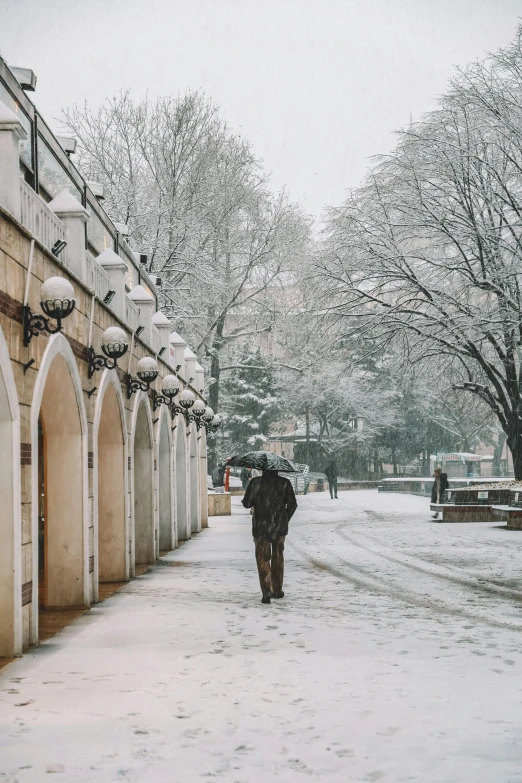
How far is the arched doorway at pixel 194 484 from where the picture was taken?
78.8 ft

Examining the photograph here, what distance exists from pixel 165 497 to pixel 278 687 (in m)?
12.7

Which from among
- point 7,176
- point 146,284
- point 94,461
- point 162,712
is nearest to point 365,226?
point 146,284

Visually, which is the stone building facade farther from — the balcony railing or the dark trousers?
the dark trousers

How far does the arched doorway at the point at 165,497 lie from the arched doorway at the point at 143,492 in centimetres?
238

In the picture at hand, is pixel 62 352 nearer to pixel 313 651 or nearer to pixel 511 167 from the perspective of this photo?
pixel 313 651

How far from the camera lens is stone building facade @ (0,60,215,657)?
25.9 feet

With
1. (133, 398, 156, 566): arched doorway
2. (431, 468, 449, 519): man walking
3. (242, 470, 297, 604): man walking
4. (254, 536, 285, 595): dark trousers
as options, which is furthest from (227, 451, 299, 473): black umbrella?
(431, 468, 449, 519): man walking

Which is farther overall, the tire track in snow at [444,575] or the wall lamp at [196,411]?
the wall lamp at [196,411]

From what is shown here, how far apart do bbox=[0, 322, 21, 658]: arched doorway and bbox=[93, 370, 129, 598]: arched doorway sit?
17.9 feet

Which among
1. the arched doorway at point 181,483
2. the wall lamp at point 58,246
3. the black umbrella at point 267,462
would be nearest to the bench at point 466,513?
the arched doorway at point 181,483

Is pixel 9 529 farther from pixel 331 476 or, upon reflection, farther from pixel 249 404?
pixel 249 404

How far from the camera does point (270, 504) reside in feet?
35.7

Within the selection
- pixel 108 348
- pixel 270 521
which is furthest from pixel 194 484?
pixel 270 521

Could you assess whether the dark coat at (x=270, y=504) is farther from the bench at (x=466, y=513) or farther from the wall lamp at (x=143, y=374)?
the bench at (x=466, y=513)
